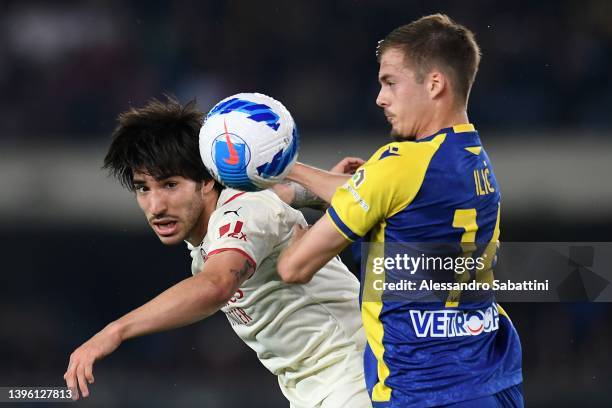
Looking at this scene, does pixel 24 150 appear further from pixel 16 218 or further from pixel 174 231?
pixel 174 231

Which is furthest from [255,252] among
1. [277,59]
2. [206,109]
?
[277,59]

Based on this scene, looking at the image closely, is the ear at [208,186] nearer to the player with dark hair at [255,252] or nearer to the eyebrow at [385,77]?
the player with dark hair at [255,252]

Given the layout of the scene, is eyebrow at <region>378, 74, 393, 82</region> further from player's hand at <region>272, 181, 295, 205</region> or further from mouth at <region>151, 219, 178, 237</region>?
mouth at <region>151, 219, 178, 237</region>

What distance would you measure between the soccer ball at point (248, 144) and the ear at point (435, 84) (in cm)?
52

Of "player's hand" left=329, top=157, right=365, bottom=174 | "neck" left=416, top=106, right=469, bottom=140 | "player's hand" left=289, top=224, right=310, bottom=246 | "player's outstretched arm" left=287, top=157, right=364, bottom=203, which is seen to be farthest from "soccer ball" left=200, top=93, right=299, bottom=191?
"player's hand" left=329, top=157, right=365, bottom=174

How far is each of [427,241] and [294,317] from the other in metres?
0.71

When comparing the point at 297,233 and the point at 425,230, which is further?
the point at 297,233

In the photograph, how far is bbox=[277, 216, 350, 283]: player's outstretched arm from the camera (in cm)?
341

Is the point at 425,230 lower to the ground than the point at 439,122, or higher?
lower

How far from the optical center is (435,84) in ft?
11.6

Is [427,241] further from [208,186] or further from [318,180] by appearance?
[208,186]

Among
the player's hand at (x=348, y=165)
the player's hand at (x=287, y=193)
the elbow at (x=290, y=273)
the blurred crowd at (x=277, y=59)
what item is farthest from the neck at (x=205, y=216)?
the blurred crowd at (x=277, y=59)

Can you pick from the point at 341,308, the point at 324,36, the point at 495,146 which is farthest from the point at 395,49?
the point at 324,36

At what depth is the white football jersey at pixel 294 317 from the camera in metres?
3.79
